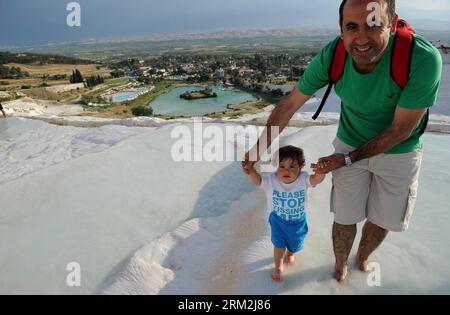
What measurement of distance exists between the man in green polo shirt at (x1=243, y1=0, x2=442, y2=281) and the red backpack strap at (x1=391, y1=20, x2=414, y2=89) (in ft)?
0.07

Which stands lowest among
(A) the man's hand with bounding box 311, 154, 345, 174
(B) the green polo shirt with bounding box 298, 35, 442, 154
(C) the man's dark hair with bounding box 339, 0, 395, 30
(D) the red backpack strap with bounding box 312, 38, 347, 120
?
(A) the man's hand with bounding box 311, 154, 345, 174

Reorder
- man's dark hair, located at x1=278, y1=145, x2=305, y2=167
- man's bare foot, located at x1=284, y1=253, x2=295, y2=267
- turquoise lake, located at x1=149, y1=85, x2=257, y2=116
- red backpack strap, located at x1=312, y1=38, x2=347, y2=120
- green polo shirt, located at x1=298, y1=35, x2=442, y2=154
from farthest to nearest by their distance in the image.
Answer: turquoise lake, located at x1=149, y1=85, x2=257, y2=116, man's bare foot, located at x1=284, y1=253, x2=295, y2=267, man's dark hair, located at x1=278, y1=145, x2=305, y2=167, red backpack strap, located at x1=312, y1=38, x2=347, y2=120, green polo shirt, located at x1=298, y1=35, x2=442, y2=154

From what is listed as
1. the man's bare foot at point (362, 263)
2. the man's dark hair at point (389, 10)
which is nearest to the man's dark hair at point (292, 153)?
the man's dark hair at point (389, 10)

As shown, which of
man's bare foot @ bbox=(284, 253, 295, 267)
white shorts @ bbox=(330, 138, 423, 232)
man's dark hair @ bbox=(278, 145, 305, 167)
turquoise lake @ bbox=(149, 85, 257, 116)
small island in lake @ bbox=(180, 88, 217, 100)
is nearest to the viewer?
white shorts @ bbox=(330, 138, 423, 232)

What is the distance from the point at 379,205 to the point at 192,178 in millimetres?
2523

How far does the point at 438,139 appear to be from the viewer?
17.4ft

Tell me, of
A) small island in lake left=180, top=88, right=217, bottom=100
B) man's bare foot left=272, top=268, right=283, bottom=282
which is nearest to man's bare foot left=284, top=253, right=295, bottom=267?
man's bare foot left=272, top=268, right=283, bottom=282

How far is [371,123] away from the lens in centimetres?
188

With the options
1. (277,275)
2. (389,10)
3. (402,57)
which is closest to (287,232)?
(277,275)

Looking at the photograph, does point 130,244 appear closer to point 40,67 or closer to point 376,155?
point 376,155

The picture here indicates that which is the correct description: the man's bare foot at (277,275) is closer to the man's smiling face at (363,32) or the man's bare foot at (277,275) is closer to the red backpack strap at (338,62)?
the red backpack strap at (338,62)

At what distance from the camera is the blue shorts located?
7.27 ft

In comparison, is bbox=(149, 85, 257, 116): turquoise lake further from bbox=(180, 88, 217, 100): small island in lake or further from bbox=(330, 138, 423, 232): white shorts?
bbox=(330, 138, 423, 232): white shorts

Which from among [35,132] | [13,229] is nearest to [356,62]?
[13,229]
